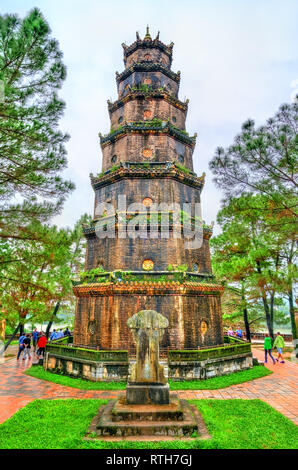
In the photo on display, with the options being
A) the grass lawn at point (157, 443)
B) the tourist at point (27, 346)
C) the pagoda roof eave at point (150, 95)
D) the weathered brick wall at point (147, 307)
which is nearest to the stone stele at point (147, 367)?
the grass lawn at point (157, 443)

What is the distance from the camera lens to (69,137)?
8875mm

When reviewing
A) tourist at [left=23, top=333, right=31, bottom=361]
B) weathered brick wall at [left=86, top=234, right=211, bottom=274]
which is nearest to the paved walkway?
tourist at [left=23, top=333, right=31, bottom=361]

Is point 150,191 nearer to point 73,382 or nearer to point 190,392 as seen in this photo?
point 190,392

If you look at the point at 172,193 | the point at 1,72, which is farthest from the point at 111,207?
the point at 1,72

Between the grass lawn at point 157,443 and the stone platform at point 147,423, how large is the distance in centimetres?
33

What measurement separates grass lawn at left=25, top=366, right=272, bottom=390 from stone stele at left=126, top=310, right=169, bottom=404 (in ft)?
11.7

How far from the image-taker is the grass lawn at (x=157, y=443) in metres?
5.66

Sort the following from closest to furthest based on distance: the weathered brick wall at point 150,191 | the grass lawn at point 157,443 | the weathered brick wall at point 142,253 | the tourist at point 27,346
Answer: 1. the grass lawn at point 157,443
2. the weathered brick wall at point 142,253
3. the weathered brick wall at point 150,191
4. the tourist at point 27,346

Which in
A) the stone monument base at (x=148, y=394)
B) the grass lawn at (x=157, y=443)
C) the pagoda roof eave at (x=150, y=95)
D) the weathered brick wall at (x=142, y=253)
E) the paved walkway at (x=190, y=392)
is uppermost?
the pagoda roof eave at (x=150, y=95)

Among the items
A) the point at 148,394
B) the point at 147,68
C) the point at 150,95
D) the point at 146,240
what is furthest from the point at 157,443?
the point at 147,68

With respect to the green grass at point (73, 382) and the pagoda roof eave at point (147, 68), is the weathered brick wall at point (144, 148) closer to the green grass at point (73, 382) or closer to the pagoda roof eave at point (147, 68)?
the pagoda roof eave at point (147, 68)

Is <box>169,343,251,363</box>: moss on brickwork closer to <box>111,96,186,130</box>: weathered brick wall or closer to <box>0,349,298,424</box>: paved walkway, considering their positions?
<box>0,349,298,424</box>: paved walkway

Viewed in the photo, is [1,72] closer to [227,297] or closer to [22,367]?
[22,367]
